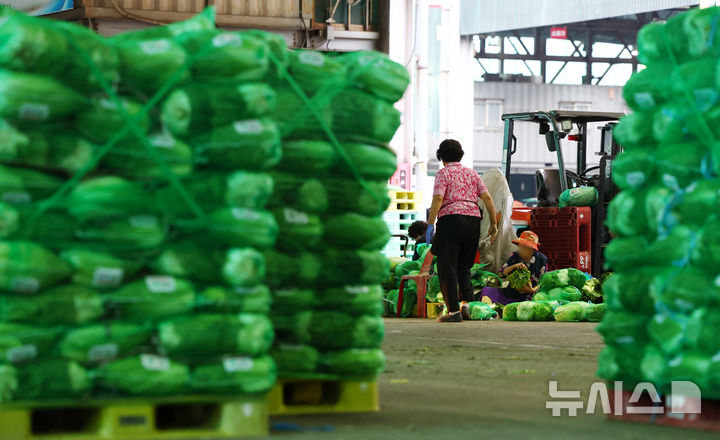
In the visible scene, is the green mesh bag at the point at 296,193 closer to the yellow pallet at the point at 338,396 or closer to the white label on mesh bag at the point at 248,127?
the white label on mesh bag at the point at 248,127

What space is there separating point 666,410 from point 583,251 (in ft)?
34.1

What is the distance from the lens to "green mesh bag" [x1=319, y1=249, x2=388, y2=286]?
498cm

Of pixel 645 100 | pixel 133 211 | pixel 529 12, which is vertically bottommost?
pixel 133 211

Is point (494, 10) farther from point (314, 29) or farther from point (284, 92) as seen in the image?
point (284, 92)

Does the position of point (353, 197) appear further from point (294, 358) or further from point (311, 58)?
point (294, 358)

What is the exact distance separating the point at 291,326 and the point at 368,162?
853mm

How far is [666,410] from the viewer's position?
4.62m

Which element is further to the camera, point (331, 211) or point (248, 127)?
point (331, 211)

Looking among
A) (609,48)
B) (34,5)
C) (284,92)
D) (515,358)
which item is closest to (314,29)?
(34,5)

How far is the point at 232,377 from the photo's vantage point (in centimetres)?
418

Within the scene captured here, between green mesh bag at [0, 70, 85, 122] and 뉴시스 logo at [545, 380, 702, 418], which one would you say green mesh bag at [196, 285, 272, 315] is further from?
뉴시스 logo at [545, 380, 702, 418]

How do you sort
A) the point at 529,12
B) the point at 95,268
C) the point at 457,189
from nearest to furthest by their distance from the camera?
the point at 95,268 < the point at 457,189 < the point at 529,12

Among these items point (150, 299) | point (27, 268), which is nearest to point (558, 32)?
point (150, 299)

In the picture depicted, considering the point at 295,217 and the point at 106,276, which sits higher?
the point at 295,217
